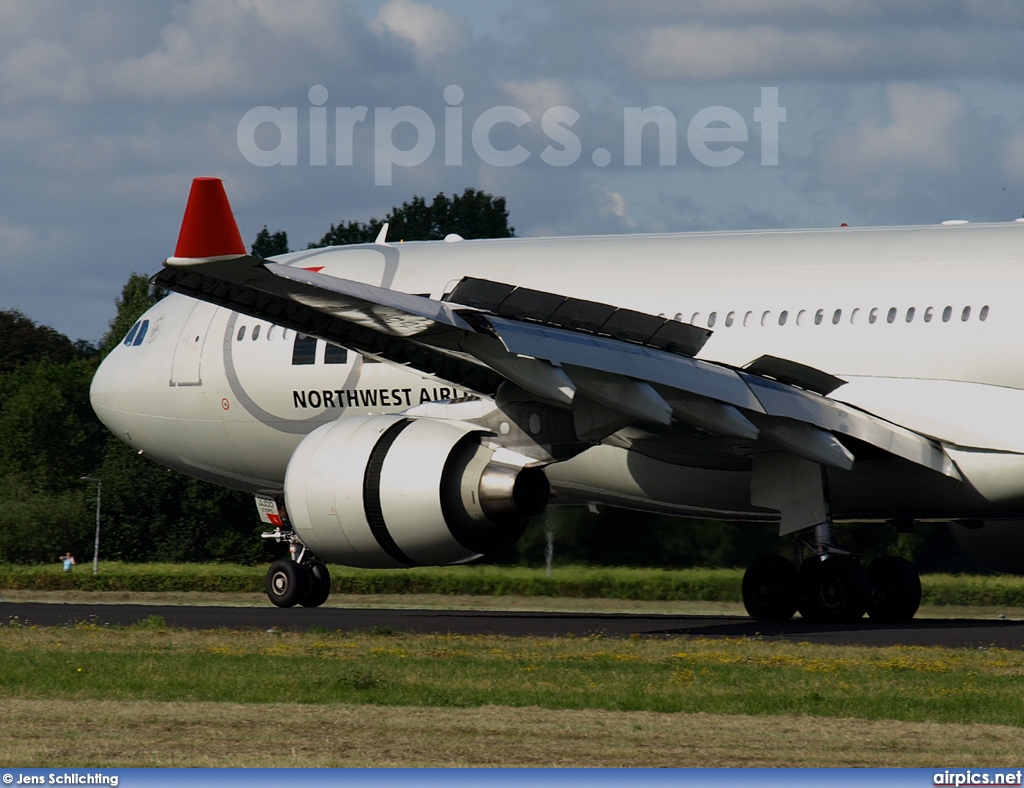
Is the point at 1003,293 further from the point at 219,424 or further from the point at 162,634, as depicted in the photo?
the point at 219,424

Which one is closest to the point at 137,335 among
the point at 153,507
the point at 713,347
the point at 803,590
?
the point at 713,347

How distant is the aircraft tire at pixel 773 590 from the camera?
787 inches

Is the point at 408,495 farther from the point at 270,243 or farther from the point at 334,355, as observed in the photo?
A: the point at 270,243

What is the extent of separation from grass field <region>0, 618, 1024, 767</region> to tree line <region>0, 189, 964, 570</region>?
1068cm

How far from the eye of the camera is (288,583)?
23406 mm

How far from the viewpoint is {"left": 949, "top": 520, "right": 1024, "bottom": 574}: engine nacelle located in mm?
21594

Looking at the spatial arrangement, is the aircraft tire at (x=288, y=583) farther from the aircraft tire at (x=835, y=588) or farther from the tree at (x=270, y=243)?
the tree at (x=270, y=243)

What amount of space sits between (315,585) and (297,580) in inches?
12.6

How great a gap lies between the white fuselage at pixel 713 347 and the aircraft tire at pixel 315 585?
1481mm

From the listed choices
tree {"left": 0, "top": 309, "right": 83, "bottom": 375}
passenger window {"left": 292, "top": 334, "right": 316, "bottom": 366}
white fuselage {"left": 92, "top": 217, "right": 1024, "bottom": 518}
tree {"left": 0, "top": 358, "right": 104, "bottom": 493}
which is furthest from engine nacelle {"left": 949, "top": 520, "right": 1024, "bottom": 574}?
tree {"left": 0, "top": 309, "right": 83, "bottom": 375}

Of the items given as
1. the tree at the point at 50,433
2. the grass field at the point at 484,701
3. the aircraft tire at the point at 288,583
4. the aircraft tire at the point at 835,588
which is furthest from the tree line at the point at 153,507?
the grass field at the point at 484,701

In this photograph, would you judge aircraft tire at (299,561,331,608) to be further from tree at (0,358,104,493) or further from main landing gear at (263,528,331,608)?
tree at (0,358,104,493)

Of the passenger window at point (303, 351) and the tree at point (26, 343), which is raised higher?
the tree at point (26, 343)

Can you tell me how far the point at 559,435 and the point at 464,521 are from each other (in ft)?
4.45
